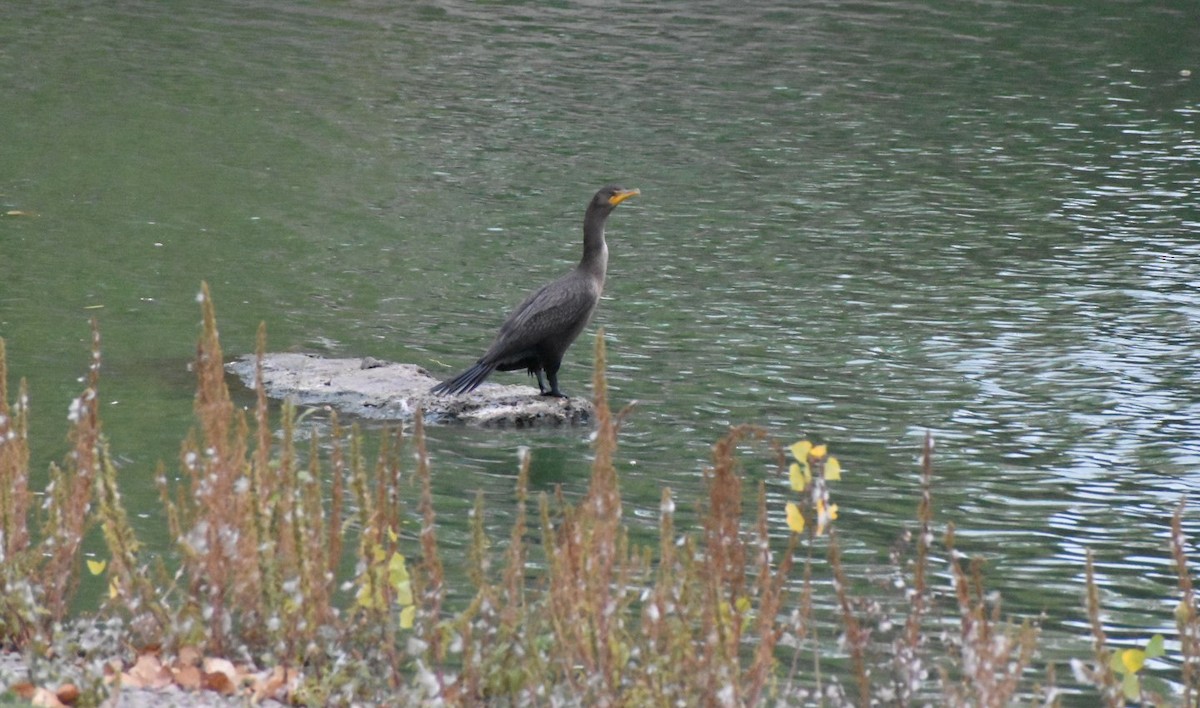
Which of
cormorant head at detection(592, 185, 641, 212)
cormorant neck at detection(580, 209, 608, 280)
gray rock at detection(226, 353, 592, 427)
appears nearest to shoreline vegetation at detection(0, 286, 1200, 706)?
gray rock at detection(226, 353, 592, 427)

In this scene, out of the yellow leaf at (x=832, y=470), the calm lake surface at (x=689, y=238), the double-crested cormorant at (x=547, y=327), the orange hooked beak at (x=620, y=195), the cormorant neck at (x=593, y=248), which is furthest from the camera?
the orange hooked beak at (x=620, y=195)

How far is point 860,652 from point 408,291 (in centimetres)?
839

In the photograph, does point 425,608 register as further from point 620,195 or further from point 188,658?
point 620,195

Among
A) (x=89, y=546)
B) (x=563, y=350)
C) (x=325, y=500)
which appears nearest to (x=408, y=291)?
(x=563, y=350)

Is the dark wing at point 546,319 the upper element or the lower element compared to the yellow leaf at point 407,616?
lower

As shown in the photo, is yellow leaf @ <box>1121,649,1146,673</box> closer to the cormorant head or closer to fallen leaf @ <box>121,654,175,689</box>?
fallen leaf @ <box>121,654,175,689</box>

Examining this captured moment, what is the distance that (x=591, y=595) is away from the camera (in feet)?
16.3

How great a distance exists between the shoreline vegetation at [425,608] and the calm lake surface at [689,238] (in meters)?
2.13

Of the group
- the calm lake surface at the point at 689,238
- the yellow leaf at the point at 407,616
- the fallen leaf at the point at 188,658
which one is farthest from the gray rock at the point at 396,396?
the yellow leaf at the point at 407,616

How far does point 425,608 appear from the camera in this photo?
6.29 m

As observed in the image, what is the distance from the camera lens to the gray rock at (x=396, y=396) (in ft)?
33.2

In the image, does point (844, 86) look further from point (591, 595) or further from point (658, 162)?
point (591, 595)

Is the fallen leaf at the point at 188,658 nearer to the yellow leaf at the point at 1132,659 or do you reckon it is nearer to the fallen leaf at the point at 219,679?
the fallen leaf at the point at 219,679

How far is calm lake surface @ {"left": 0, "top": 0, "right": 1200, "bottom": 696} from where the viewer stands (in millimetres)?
9438
